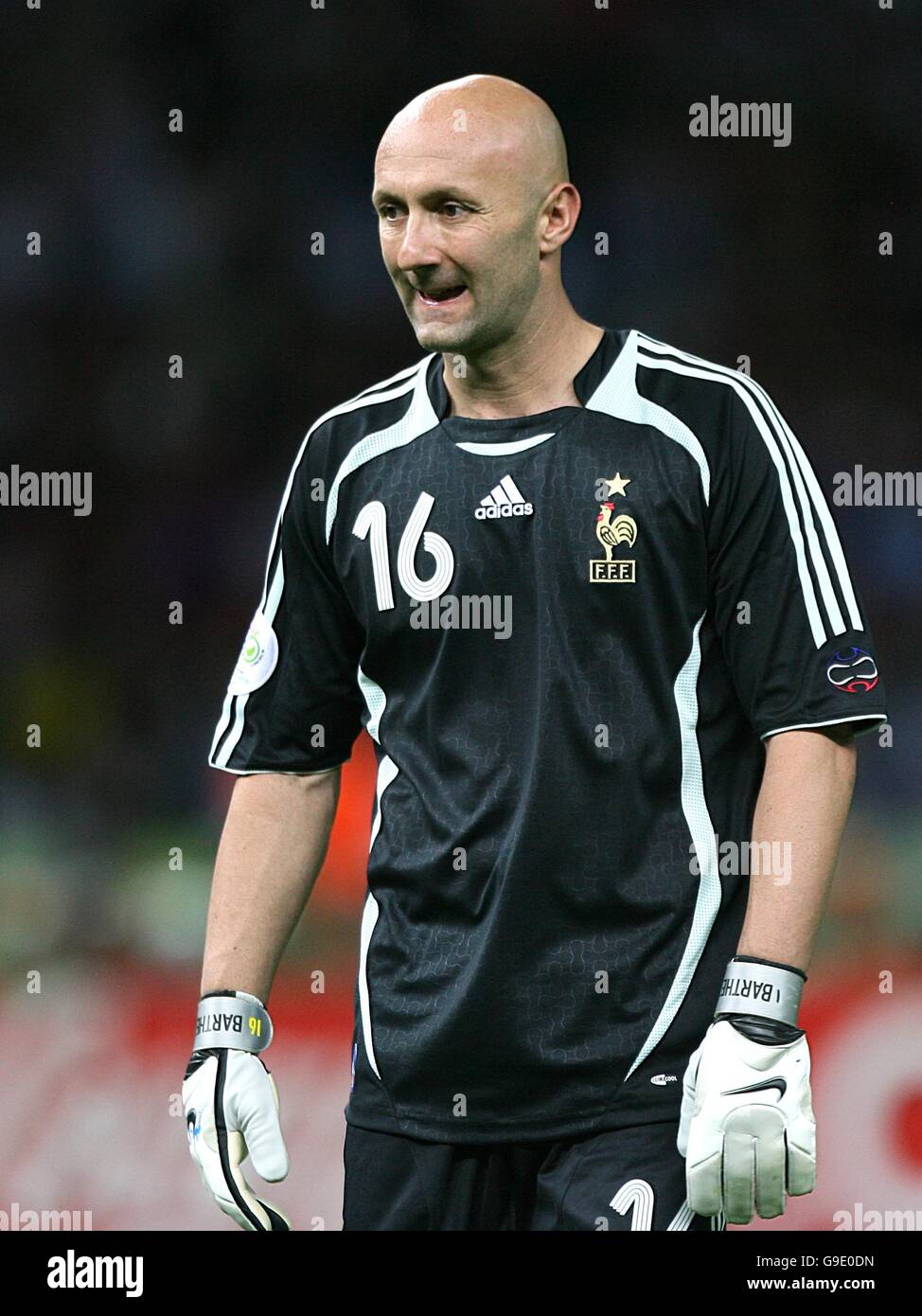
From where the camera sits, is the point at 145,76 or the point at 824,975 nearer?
the point at 824,975

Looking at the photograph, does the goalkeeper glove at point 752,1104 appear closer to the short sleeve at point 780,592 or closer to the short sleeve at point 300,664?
the short sleeve at point 780,592

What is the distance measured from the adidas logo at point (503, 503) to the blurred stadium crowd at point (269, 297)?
2425 mm

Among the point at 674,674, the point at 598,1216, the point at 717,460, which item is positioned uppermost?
the point at 717,460

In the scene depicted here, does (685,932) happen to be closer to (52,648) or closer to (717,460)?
(717,460)

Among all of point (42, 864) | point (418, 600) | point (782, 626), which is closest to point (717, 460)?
point (782, 626)

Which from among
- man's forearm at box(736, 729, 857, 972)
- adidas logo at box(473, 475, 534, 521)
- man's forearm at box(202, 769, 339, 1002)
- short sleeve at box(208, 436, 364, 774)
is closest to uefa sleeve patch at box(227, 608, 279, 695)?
short sleeve at box(208, 436, 364, 774)

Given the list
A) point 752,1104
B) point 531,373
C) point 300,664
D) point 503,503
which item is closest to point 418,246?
point 531,373

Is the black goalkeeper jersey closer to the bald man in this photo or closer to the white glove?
the bald man

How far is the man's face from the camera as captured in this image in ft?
7.61

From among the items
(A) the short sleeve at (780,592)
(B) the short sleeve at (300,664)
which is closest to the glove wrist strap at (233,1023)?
(B) the short sleeve at (300,664)

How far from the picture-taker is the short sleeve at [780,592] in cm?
221

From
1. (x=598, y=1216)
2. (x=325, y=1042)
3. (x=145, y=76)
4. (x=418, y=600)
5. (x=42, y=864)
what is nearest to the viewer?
(x=598, y=1216)

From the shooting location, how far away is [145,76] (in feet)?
16.8

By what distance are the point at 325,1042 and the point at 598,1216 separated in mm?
2110
